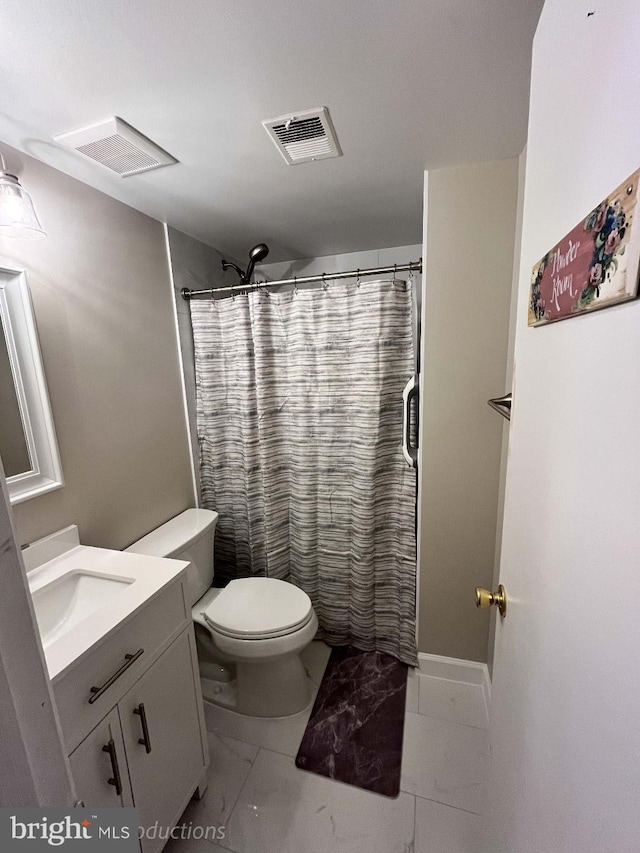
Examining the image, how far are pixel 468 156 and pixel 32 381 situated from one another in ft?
5.60

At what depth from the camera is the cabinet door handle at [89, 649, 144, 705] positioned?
0.84 m

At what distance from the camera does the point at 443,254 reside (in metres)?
1.38

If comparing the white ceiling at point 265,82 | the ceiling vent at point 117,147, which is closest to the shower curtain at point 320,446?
the white ceiling at point 265,82

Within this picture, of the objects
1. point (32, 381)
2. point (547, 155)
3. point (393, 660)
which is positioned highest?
point (547, 155)

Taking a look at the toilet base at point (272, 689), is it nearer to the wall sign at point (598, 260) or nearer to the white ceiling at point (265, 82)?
the wall sign at point (598, 260)

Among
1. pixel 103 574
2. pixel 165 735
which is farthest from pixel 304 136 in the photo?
pixel 165 735

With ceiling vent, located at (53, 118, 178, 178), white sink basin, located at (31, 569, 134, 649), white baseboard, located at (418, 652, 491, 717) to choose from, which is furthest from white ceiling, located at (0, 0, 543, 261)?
white baseboard, located at (418, 652, 491, 717)

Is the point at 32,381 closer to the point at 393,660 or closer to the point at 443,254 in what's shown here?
the point at 443,254

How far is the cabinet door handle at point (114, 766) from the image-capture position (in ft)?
2.89

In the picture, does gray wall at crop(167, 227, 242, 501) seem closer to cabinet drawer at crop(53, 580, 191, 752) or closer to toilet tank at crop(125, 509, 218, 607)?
A: toilet tank at crop(125, 509, 218, 607)

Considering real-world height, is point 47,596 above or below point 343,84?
below

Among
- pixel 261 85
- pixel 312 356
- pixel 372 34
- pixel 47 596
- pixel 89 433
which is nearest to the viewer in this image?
pixel 372 34

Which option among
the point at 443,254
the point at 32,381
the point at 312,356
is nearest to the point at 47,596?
the point at 32,381

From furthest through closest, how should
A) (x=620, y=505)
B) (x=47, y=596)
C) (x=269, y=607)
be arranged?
(x=269, y=607) < (x=47, y=596) < (x=620, y=505)
